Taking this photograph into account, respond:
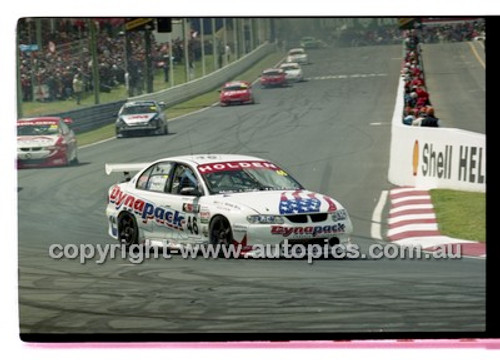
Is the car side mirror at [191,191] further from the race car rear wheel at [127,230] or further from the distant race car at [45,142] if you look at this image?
the distant race car at [45,142]

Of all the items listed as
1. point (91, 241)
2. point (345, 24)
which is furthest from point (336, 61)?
point (91, 241)

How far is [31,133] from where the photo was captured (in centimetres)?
1024

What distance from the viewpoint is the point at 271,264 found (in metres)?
10.3

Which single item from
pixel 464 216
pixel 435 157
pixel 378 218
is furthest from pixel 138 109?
pixel 464 216

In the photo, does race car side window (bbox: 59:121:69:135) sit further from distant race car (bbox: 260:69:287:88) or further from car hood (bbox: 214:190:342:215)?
distant race car (bbox: 260:69:287:88)

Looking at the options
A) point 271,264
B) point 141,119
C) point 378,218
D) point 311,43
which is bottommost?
point 271,264

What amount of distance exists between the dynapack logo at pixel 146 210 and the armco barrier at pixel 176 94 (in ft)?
1.55

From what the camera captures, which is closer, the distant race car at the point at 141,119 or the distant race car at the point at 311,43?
the distant race car at the point at 311,43

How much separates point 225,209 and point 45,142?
52.0 inches

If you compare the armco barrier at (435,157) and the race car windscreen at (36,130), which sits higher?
the race car windscreen at (36,130)

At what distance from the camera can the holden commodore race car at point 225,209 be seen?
1047 centimetres

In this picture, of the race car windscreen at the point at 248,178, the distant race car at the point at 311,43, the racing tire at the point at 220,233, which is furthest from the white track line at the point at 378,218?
the distant race car at the point at 311,43

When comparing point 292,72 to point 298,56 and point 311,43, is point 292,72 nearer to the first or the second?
point 298,56
